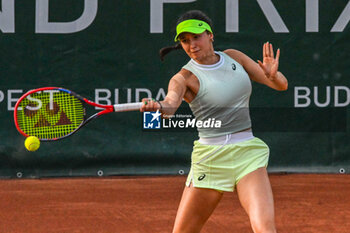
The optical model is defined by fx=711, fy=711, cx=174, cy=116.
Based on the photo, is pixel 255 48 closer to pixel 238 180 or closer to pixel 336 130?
pixel 336 130

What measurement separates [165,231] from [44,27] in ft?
10.6

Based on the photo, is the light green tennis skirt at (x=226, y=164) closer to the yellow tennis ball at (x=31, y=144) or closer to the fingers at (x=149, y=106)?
the fingers at (x=149, y=106)

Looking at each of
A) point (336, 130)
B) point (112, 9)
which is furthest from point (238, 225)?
point (112, 9)

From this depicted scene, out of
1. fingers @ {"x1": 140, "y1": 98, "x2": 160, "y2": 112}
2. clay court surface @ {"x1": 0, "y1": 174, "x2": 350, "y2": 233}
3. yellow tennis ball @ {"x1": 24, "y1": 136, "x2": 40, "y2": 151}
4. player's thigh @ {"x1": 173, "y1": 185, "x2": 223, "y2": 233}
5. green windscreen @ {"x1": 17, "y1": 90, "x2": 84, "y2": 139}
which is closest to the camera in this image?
fingers @ {"x1": 140, "y1": 98, "x2": 160, "y2": 112}

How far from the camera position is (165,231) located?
17.8 feet

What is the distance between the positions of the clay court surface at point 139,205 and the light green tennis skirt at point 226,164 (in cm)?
188

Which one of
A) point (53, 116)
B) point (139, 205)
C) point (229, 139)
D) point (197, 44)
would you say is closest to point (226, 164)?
point (229, 139)

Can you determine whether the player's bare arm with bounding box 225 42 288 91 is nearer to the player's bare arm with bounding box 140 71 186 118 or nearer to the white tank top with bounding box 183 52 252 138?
the white tank top with bounding box 183 52 252 138

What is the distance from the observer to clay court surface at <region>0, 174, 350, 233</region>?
18.5 feet

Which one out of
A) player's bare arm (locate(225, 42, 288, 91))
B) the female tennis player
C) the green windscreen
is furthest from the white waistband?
the green windscreen

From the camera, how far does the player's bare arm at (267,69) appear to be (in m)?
3.67

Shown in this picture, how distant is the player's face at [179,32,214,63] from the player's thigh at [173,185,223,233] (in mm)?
680

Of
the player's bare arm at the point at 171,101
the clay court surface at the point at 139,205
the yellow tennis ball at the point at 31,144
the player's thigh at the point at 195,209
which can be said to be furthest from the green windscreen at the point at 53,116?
the clay court surface at the point at 139,205

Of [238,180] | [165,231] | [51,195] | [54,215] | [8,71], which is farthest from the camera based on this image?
[8,71]
